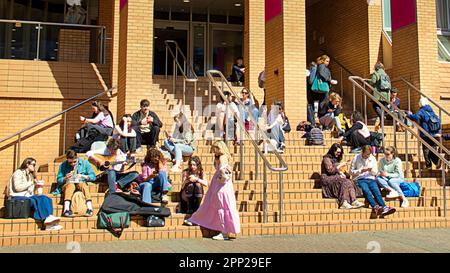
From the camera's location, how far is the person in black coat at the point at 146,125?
10047 mm

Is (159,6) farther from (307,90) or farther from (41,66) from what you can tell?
(307,90)

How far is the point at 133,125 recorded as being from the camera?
9.86 m

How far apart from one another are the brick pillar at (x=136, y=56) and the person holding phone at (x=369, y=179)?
5.02 metres

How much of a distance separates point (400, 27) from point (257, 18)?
13.6 feet

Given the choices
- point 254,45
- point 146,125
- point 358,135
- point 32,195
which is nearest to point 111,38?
point 254,45

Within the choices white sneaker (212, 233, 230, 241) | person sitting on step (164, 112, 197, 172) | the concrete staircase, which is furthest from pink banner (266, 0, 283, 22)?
white sneaker (212, 233, 230, 241)

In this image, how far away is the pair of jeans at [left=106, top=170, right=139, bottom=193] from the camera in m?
8.17

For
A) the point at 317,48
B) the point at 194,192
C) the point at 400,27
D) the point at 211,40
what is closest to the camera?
the point at 194,192

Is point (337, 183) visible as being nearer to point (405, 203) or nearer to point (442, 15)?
point (405, 203)

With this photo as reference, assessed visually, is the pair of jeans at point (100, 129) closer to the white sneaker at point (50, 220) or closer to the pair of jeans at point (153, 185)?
the pair of jeans at point (153, 185)

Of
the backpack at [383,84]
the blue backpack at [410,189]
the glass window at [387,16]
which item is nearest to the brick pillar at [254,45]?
the backpack at [383,84]

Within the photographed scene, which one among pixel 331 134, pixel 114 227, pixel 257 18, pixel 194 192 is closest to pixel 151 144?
pixel 194 192

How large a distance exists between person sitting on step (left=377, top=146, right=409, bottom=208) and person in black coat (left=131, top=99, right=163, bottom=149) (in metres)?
4.33

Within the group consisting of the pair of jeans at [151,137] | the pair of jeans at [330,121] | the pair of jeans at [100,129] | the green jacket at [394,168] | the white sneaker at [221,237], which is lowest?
the white sneaker at [221,237]
